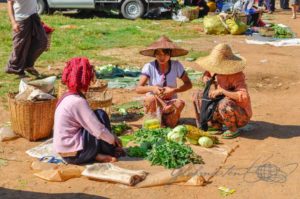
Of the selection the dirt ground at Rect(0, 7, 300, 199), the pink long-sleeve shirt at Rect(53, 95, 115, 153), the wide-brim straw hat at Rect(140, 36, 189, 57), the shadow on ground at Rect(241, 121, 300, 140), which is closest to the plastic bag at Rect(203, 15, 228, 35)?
the dirt ground at Rect(0, 7, 300, 199)

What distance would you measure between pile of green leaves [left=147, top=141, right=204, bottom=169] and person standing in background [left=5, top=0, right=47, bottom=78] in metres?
3.90

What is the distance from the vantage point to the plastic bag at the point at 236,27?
14070 millimetres

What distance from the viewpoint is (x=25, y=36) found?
829 cm

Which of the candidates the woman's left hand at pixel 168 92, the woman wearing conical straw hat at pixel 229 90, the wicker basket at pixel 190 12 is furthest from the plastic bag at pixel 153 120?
the wicker basket at pixel 190 12

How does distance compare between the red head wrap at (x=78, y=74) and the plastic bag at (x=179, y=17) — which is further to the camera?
the plastic bag at (x=179, y=17)

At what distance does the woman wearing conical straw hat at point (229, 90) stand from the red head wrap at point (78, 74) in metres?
1.67

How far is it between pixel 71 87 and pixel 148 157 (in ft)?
3.46

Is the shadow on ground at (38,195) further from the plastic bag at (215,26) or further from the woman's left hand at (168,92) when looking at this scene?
the plastic bag at (215,26)

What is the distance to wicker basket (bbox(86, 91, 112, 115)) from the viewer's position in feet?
20.1

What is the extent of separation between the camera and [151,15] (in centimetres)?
1820

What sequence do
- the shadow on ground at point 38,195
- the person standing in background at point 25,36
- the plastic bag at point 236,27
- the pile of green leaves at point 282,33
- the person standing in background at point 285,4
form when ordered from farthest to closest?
1. the person standing in background at point 285,4
2. the plastic bag at point 236,27
3. the pile of green leaves at point 282,33
4. the person standing in background at point 25,36
5. the shadow on ground at point 38,195

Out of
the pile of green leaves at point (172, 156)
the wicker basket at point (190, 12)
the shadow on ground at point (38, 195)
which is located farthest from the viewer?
the wicker basket at point (190, 12)

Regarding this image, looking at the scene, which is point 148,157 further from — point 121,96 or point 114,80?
point 114,80

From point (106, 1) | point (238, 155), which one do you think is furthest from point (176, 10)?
point (238, 155)
